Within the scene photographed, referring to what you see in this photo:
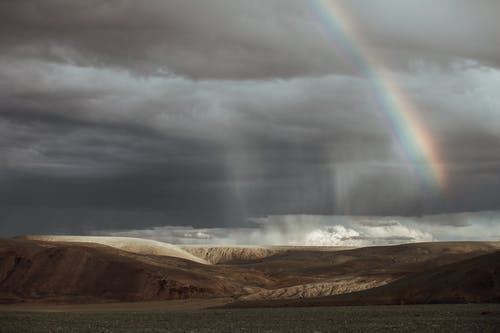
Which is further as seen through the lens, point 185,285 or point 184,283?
point 184,283

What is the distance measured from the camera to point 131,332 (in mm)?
52312

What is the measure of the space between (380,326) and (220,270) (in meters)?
138

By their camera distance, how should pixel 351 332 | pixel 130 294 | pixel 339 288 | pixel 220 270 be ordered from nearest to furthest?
1. pixel 351 332
2. pixel 339 288
3. pixel 130 294
4. pixel 220 270

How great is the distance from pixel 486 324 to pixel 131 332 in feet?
86.4

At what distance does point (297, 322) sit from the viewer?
6109cm

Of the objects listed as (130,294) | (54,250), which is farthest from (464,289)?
(54,250)

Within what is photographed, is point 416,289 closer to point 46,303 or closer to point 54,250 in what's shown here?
point 46,303

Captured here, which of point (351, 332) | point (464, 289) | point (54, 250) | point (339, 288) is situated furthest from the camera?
point (54, 250)

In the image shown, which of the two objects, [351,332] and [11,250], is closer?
[351,332]

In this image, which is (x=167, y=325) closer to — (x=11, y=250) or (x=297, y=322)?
(x=297, y=322)

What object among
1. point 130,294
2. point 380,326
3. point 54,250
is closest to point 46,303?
point 130,294

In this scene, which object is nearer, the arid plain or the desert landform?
the arid plain

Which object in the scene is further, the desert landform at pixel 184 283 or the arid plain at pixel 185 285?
the desert landform at pixel 184 283

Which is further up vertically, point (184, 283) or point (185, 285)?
point (184, 283)
